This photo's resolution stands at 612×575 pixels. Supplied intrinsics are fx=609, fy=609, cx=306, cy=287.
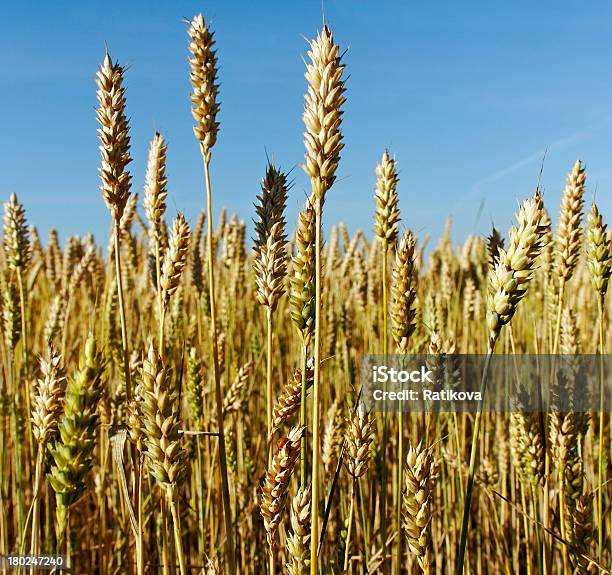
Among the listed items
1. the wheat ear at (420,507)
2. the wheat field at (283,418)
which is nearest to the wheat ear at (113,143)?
the wheat field at (283,418)

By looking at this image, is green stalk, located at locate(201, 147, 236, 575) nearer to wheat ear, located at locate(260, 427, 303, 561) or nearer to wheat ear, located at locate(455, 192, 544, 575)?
wheat ear, located at locate(260, 427, 303, 561)

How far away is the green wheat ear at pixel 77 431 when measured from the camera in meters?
0.88

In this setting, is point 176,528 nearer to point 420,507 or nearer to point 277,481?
point 277,481

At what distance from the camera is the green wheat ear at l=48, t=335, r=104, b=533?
34.6 inches

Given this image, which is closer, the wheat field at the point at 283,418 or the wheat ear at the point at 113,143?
the wheat field at the point at 283,418

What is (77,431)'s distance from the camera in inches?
34.9

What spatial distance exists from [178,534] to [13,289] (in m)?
1.57

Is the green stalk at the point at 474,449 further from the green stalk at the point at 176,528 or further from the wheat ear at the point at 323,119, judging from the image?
the green stalk at the point at 176,528

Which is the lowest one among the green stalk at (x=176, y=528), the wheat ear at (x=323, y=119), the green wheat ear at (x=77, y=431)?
the green stalk at (x=176, y=528)

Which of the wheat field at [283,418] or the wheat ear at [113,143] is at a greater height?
the wheat ear at [113,143]

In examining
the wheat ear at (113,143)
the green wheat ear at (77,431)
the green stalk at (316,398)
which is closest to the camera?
the green stalk at (316,398)

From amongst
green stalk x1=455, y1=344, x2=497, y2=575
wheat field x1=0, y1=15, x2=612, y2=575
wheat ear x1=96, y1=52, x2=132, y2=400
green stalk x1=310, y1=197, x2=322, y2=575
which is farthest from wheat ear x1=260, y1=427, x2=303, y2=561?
wheat ear x1=96, y1=52, x2=132, y2=400

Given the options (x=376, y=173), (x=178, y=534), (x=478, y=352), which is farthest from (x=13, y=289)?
(x=478, y=352)

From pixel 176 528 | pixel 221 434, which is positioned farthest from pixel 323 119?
pixel 176 528
